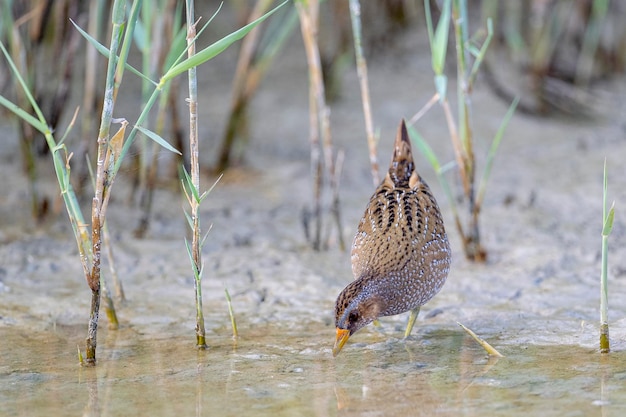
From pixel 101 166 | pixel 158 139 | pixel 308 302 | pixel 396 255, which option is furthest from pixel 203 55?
pixel 308 302

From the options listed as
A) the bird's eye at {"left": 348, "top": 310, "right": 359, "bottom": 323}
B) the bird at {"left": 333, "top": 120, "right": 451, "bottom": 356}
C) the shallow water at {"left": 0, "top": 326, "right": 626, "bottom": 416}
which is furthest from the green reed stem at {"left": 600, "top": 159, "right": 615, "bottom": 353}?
the bird's eye at {"left": 348, "top": 310, "right": 359, "bottom": 323}

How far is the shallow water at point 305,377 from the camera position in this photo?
3.26 meters

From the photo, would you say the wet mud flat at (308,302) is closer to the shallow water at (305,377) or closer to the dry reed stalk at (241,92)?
the shallow water at (305,377)

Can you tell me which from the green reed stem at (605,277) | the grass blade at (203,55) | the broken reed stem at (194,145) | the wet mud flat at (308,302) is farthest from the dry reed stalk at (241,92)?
the green reed stem at (605,277)

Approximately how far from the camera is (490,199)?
20.4 feet

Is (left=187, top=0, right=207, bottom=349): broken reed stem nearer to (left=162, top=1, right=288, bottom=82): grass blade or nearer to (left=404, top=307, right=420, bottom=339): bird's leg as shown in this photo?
(left=162, top=1, right=288, bottom=82): grass blade

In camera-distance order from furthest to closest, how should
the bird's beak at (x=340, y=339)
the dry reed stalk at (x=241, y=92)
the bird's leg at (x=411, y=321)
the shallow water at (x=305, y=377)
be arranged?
the dry reed stalk at (x=241, y=92) → the bird's leg at (x=411, y=321) → the bird's beak at (x=340, y=339) → the shallow water at (x=305, y=377)

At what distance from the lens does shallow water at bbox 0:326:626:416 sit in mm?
3258

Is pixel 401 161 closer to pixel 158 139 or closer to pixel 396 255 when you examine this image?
pixel 396 255

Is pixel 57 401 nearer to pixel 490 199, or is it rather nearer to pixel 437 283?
pixel 437 283

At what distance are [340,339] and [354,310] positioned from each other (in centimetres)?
A: 12

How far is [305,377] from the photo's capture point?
361 cm

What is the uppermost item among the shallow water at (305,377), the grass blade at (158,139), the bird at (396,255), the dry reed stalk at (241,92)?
the dry reed stalk at (241,92)

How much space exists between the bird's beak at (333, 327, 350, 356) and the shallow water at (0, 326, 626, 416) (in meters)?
0.06
